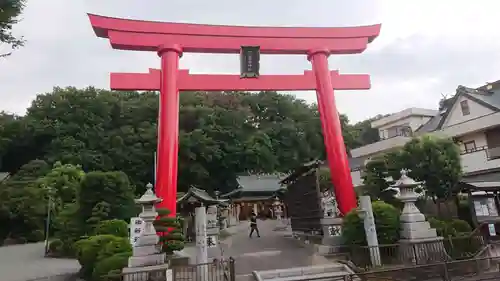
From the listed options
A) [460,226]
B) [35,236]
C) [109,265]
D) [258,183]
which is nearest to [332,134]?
[460,226]

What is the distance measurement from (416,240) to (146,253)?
25.1ft

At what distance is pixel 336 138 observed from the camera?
50.0 feet

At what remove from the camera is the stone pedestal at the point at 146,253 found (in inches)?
355

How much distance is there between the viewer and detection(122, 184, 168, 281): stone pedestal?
9008 millimetres

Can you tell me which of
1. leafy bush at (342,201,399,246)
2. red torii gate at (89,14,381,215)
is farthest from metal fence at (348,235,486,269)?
red torii gate at (89,14,381,215)

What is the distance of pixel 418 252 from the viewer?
1038 centimetres

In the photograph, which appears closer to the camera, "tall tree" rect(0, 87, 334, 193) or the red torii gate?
the red torii gate

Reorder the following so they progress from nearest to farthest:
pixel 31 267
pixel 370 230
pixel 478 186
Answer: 1. pixel 370 230
2. pixel 478 186
3. pixel 31 267

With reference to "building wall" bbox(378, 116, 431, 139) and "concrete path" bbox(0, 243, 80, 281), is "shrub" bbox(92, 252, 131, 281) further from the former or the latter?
"building wall" bbox(378, 116, 431, 139)

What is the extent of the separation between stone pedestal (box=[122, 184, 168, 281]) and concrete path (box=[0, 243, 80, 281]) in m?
5.02

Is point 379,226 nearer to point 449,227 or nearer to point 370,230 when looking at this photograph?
point 370,230

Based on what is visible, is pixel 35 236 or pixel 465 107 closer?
pixel 465 107

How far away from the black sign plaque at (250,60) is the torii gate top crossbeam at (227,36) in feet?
0.81

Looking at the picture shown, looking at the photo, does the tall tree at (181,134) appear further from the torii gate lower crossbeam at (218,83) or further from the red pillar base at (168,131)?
the red pillar base at (168,131)
